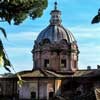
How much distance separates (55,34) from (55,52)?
2025mm

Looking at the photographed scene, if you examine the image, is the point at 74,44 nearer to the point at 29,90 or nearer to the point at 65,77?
the point at 65,77

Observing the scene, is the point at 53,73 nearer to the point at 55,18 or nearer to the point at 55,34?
the point at 55,34

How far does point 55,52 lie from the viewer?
41.8 meters

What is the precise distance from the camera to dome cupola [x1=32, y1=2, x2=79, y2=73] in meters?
41.7

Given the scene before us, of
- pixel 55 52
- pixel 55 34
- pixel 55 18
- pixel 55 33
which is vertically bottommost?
pixel 55 52

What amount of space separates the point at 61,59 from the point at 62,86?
2950 millimetres

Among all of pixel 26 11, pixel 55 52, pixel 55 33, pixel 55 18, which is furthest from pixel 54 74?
pixel 26 11

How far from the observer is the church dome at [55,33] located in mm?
41938

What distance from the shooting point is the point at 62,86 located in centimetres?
4175

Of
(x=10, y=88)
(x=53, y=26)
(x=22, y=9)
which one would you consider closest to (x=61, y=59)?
(x=53, y=26)

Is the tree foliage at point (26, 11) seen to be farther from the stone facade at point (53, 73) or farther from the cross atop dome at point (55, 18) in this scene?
the cross atop dome at point (55, 18)

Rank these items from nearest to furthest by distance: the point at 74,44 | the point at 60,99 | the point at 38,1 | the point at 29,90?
1. the point at 38,1
2. the point at 60,99
3. the point at 29,90
4. the point at 74,44

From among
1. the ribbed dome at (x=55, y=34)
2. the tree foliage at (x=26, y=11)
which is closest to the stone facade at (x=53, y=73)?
the ribbed dome at (x=55, y=34)

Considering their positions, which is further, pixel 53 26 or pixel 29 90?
pixel 53 26
